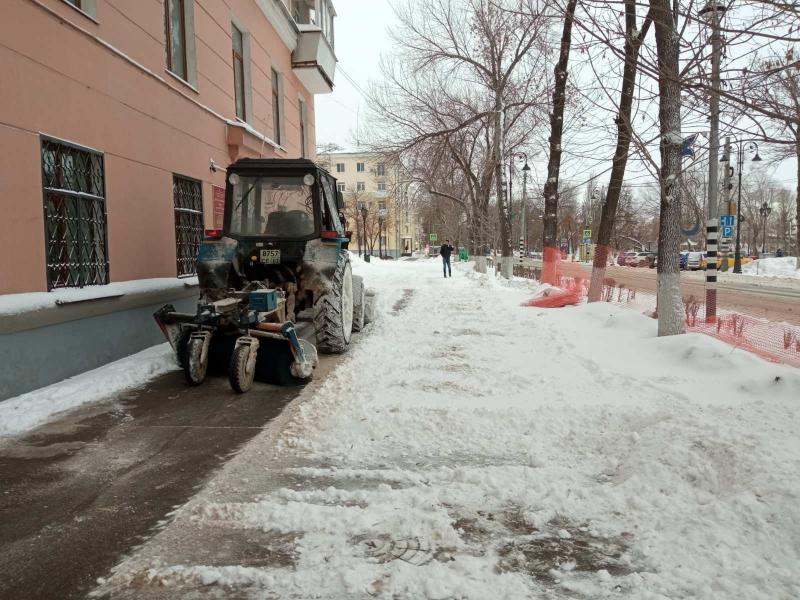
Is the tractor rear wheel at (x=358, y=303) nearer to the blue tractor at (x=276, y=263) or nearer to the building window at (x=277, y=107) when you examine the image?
the blue tractor at (x=276, y=263)

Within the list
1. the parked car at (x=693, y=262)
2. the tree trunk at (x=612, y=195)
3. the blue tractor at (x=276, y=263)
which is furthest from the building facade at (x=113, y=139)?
the parked car at (x=693, y=262)

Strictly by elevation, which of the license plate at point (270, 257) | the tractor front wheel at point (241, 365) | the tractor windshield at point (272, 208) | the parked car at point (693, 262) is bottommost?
the tractor front wheel at point (241, 365)

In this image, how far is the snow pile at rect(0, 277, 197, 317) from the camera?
5500 millimetres

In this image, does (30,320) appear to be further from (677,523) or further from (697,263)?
(697,263)

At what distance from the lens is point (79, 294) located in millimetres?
6484

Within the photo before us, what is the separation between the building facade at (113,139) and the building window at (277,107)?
2.48 metres

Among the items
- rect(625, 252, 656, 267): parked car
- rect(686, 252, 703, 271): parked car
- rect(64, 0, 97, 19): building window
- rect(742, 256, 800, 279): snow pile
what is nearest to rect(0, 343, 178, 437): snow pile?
rect(64, 0, 97, 19): building window

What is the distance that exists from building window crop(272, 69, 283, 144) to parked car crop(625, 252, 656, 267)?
128 ft

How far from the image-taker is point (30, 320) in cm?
568

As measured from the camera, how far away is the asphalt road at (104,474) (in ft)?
9.16

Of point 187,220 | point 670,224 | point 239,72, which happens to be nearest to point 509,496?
point 670,224

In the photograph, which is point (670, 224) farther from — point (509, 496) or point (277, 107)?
point (277, 107)

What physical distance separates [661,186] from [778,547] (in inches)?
259

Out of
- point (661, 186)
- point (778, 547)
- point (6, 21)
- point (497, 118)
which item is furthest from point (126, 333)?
point (497, 118)
